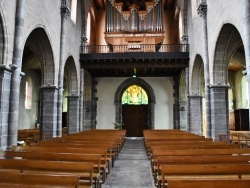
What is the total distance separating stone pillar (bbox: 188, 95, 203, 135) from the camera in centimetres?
1596

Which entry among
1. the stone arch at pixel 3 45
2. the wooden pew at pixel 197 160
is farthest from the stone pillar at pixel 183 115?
the wooden pew at pixel 197 160

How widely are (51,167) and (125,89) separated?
16999mm

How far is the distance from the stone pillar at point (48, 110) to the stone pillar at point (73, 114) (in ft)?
12.2

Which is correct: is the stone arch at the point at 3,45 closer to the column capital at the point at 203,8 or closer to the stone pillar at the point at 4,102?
the stone pillar at the point at 4,102

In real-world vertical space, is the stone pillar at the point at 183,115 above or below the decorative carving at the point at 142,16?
below

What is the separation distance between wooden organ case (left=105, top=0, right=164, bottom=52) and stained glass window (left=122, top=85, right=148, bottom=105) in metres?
3.73

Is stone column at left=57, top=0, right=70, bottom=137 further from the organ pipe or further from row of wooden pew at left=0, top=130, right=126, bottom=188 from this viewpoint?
row of wooden pew at left=0, top=130, right=126, bottom=188

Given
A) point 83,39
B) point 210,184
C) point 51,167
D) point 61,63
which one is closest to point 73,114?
point 61,63

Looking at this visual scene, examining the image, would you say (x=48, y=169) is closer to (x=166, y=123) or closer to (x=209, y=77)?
(x=209, y=77)

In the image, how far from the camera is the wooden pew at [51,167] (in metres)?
4.24

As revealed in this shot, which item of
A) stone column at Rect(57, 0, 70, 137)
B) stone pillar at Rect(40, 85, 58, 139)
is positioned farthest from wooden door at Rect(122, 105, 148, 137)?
stone pillar at Rect(40, 85, 58, 139)

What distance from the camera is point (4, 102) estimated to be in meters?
7.72

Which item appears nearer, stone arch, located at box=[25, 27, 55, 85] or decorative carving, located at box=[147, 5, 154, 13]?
stone arch, located at box=[25, 27, 55, 85]

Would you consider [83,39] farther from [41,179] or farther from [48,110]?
[41,179]
